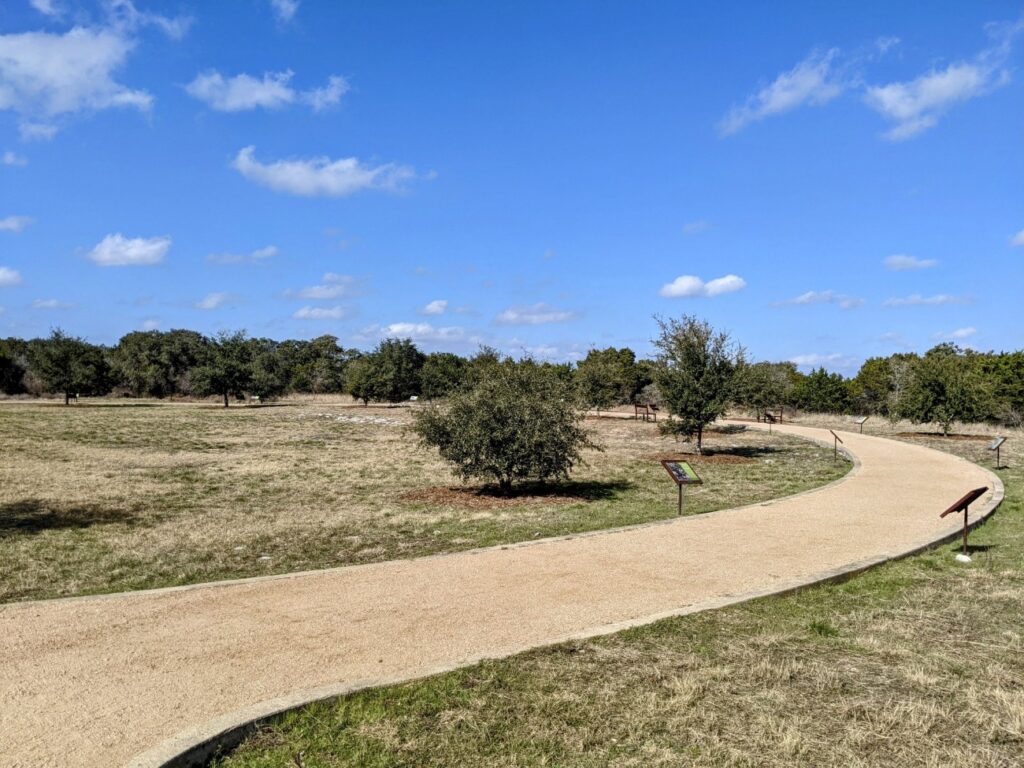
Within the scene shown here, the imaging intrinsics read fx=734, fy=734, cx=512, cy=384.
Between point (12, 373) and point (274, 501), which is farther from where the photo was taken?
point (12, 373)

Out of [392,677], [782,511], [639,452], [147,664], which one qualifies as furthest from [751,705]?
[639,452]

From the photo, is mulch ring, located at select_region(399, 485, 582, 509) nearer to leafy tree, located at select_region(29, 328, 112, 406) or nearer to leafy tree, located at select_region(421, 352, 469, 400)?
leafy tree, located at select_region(421, 352, 469, 400)

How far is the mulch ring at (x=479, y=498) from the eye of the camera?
43.4ft

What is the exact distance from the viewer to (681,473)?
37.3 ft

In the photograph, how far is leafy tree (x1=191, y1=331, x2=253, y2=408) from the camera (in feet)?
160

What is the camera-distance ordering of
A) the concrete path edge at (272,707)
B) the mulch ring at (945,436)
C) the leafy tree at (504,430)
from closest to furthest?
the concrete path edge at (272,707) < the leafy tree at (504,430) < the mulch ring at (945,436)

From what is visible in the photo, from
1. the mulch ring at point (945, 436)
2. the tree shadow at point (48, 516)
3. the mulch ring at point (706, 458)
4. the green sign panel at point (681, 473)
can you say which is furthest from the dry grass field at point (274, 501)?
the mulch ring at point (945, 436)

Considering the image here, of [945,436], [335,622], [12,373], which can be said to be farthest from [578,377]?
[12,373]

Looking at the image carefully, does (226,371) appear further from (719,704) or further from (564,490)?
(719,704)

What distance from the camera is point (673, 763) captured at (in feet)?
13.1

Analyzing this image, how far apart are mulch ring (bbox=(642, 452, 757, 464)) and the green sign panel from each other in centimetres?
826

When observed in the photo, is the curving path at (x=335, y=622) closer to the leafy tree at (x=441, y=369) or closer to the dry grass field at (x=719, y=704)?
the dry grass field at (x=719, y=704)

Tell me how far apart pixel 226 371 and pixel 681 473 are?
142 feet

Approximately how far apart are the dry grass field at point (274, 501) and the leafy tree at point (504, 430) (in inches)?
24.6
